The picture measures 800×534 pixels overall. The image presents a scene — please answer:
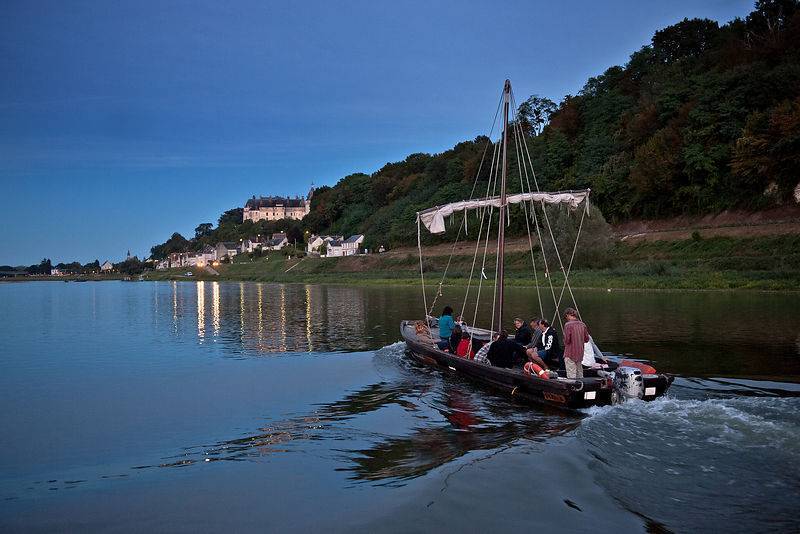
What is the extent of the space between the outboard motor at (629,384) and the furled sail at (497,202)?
9849mm

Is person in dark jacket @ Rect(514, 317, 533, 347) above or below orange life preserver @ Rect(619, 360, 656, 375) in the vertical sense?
above

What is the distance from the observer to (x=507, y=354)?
68.9 feet

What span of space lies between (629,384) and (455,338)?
28.7 feet

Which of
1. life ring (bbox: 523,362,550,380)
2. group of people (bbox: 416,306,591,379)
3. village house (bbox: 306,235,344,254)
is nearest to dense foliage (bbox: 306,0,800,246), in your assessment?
village house (bbox: 306,235,344,254)

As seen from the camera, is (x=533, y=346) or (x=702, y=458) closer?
(x=702, y=458)

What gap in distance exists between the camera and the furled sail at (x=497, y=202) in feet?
85.6

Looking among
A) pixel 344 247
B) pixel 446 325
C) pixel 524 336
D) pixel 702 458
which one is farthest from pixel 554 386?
pixel 344 247

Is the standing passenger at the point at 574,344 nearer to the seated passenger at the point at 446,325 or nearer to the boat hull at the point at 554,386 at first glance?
the boat hull at the point at 554,386

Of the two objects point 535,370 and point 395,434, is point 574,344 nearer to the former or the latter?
point 535,370

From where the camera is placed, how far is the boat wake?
34.5ft

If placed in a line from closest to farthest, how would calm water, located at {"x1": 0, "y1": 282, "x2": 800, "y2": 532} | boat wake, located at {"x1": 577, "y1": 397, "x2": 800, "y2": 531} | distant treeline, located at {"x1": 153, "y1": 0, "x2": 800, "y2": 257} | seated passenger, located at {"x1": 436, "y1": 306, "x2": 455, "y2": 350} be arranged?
boat wake, located at {"x1": 577, "y1": 397, "x2": 800, "y2": 531}, calm water, located at {"x1": 0, "y1": 282, "x2": 800, "y2": 532}, seated passenger, located at {"x1": 436, "y1": 306, "x2": 455, "y2": 350}, distant treeline, located at {"x1": 153, "y1": 0, "x2": 800, "y2": 257}

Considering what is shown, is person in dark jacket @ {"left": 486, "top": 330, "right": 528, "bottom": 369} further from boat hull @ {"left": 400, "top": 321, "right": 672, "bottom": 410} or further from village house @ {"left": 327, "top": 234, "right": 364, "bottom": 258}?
village house @ {"left": 327, "top": 234, "right": 364, "bottom": 258}

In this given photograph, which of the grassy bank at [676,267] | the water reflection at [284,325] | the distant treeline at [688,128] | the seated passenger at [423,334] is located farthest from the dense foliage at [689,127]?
the seated passenger at [423,334]

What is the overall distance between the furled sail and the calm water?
710cm
